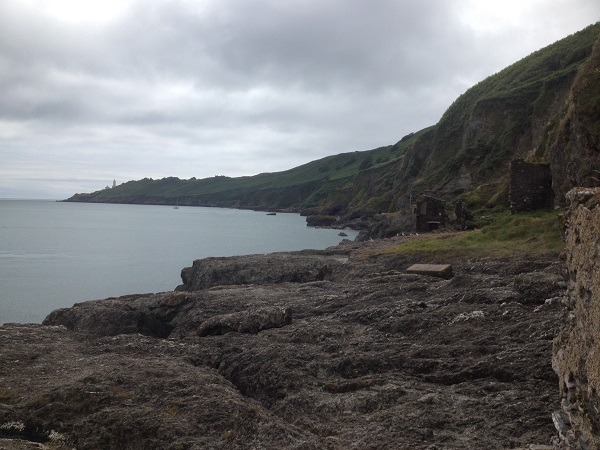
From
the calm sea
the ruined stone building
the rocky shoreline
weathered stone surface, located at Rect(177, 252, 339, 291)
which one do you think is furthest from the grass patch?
the calm sea

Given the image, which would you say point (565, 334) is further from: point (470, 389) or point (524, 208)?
point (524, 208)

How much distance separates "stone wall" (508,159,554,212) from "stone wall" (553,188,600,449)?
26.2 m

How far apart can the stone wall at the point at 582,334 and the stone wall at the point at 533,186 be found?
2620cm

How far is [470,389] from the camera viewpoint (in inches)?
383

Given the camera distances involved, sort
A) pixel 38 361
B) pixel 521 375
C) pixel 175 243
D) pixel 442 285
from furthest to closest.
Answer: pixel 175 243 < pixel 442 285 < pixel 38 361 < pixel 521 375

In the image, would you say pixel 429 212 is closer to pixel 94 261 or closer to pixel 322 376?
pixel 322 376

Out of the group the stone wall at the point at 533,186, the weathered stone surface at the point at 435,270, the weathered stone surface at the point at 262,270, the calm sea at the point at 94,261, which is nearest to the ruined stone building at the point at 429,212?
the stone wall at the point at 533,186

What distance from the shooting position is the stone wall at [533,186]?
107 feet

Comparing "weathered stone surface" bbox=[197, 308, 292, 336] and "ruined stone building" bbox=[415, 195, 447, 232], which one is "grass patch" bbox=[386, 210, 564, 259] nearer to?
"weathered stone surface" bbox=[197, 308, 292, 336]

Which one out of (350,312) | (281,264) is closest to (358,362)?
(350,312)

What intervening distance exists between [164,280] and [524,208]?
109ft

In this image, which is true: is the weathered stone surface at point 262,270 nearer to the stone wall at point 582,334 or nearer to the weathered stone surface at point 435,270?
the weathered stone surface at point 435,270

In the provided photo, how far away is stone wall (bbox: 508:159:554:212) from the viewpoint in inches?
1288

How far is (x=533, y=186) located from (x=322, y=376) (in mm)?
25638
